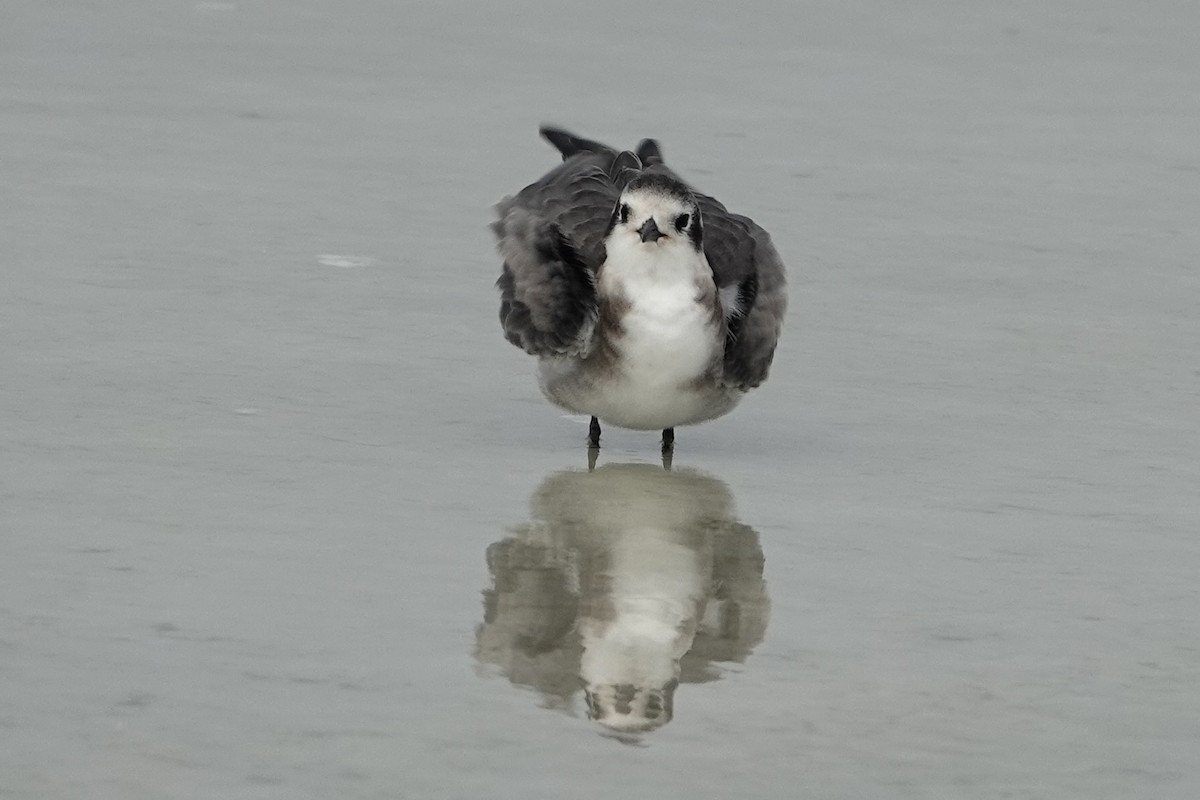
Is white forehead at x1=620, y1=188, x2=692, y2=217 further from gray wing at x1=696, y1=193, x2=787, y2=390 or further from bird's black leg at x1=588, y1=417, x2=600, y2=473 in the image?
bird's black leg at x1=588, y1=417, x2=600, y2=473

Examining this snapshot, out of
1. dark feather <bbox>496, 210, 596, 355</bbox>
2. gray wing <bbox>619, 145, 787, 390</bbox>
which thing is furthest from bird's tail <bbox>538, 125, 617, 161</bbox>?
dark feather <bbox>496, 210, 596, 355</bbox>

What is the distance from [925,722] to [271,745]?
1345mm

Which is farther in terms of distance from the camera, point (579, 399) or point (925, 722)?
point (579, 399)

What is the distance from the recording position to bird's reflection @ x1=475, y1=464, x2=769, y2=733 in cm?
501

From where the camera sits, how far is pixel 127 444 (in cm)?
674

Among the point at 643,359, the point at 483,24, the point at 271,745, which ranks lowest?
the point at 271,745

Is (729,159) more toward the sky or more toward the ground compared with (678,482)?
more toward the sky

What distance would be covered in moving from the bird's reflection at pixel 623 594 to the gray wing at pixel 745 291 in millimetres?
479

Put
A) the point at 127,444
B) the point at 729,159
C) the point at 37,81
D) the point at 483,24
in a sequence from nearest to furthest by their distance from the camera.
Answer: the point at 127,444 → the point at 729,159 → the point at 37,81 → the point at 483,24

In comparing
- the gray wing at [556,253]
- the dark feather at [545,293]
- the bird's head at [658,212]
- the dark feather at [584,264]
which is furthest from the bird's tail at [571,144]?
the bird's head at [658,212]

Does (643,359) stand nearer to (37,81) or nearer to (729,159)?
(729,159)

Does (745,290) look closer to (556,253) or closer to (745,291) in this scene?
(745,291)

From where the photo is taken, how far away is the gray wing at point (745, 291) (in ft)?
23.3

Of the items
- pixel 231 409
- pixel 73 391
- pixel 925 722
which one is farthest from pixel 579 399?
pixel 925 722
